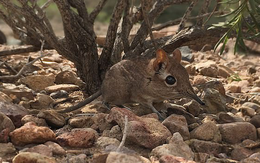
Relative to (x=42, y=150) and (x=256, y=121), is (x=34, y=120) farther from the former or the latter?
(x=256, y=121)

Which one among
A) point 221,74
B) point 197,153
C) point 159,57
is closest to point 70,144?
point 197,153

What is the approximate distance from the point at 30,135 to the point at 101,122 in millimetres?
810

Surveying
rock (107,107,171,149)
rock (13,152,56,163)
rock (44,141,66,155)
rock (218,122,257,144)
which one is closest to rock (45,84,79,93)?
rock (107,107,171,149)

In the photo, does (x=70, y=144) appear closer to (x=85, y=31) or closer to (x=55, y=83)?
(x=85, y=31)

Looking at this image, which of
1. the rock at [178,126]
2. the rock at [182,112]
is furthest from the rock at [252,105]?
the rock at [178,126]

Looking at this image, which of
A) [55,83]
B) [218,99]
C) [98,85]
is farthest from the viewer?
[55,83]

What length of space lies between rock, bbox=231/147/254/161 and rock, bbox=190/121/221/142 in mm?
264

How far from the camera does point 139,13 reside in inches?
214

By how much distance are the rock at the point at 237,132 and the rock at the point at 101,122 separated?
105 centimetres

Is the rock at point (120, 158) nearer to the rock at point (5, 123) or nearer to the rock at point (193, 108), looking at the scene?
the rock at point (5, 123)

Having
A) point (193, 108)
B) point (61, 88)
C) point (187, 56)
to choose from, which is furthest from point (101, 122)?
point (187, 56)

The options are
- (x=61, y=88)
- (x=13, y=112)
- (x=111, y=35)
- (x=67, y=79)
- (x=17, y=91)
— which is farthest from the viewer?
(x=67, y=79)

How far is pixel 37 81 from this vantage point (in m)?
5.45

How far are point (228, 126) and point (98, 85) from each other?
2.01 meters
